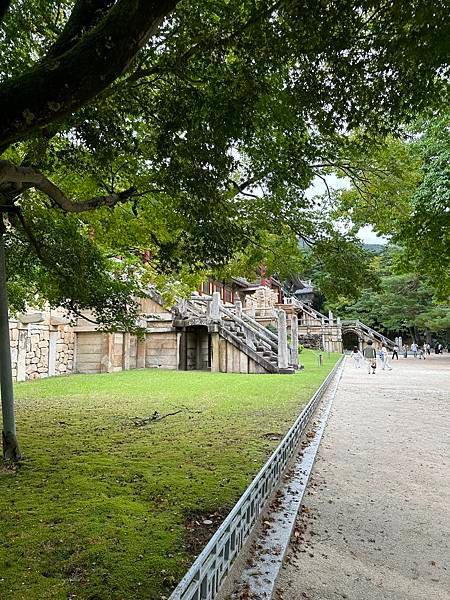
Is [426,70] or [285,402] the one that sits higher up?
[426,70]

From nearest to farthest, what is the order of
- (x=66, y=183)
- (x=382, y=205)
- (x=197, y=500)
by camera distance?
(x=197, y=500), (x=66, y=183), (x=382, y=205)

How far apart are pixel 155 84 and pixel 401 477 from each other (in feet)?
17.8

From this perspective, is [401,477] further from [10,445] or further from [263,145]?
[10,445]

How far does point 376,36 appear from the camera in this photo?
3928 millimetres

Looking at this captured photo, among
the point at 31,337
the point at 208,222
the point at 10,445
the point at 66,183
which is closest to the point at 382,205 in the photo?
the point at 208,222

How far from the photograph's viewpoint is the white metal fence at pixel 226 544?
2.22 m

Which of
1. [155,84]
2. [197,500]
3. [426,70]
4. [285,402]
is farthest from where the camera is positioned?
[285,402]

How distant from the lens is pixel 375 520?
3.92 metres

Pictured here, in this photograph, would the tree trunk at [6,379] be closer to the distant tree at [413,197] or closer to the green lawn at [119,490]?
the green lawn at [119,490]

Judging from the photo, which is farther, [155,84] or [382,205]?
[382,205]

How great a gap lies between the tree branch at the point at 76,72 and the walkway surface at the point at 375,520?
3071mm

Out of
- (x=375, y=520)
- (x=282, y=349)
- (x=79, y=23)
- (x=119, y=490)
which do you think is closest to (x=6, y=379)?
(x=119, y=490)

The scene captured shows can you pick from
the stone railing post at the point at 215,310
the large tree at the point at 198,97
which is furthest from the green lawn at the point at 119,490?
A: the stone railing post at the point at 215,310

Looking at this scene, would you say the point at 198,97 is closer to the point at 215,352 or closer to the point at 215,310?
the point at 215,310
